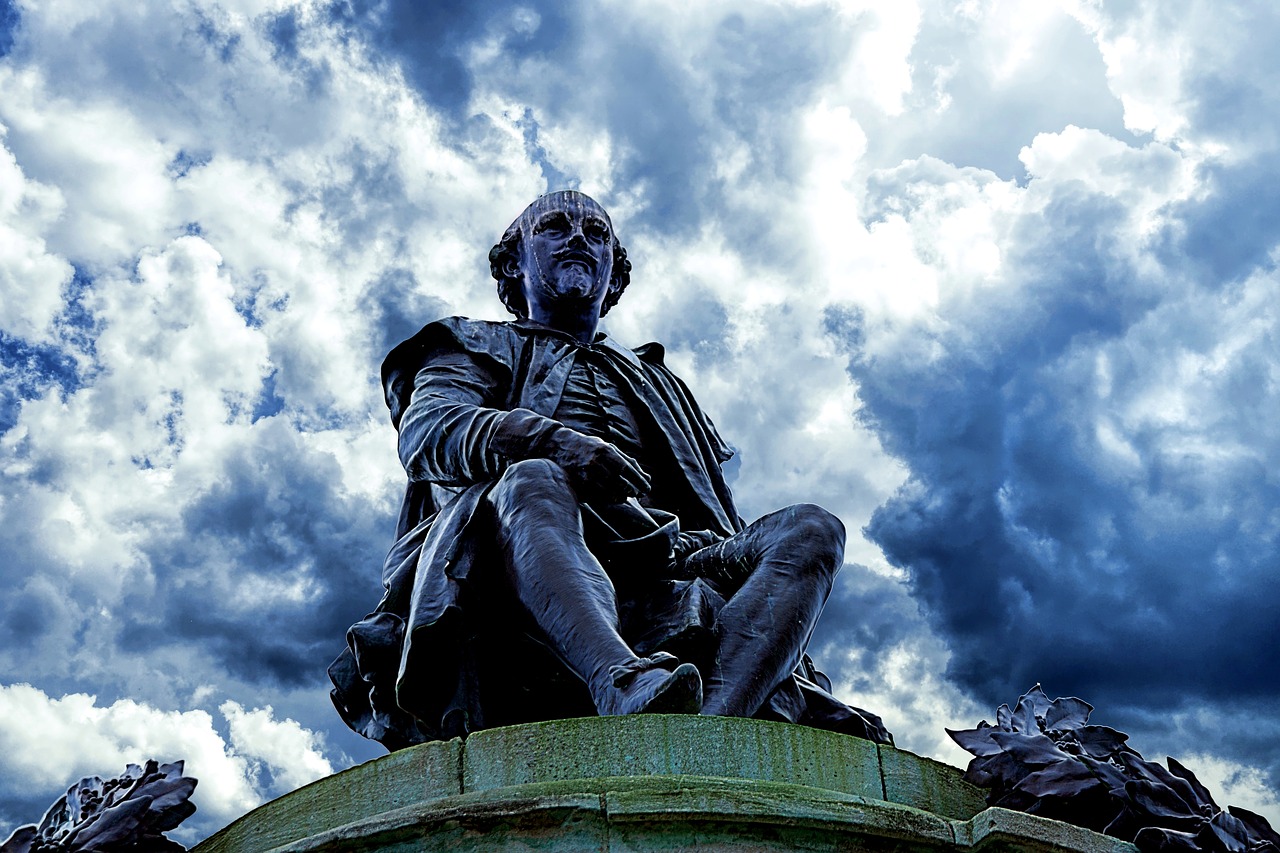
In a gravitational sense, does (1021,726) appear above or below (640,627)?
below

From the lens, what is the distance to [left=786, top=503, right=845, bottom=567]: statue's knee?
743cm

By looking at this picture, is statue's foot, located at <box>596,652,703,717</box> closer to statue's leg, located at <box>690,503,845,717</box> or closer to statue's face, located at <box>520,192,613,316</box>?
statue's leg, located at <box>690,503,845,717</box>

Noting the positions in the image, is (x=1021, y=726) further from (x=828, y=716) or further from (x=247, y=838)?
(x=247, y=838)

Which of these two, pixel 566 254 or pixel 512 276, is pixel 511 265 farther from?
pixel 566 254

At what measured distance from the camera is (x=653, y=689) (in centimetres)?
589

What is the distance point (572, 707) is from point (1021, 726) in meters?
1.94

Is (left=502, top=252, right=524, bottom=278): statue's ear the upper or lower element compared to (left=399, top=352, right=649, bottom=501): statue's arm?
upper

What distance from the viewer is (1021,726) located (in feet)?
21.8

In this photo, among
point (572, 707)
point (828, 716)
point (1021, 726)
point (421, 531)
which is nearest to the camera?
point (1021, 726)

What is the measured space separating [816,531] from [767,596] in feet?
1.53

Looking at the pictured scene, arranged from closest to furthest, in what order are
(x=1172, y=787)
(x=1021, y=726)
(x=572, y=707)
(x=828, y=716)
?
1. (x=1172, y=787)
2. (x=1021, y=726)
3. (x=572, y=707)
4. (x=828, y=716)

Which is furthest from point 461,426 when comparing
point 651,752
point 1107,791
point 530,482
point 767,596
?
point 1107,791

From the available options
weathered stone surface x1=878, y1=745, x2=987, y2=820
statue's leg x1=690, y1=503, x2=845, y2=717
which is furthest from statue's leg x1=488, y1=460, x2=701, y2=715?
weathered stone surface x1=878, y1=745, x2=987, y2=820

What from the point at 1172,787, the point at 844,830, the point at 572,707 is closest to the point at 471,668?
the point at 572,707
